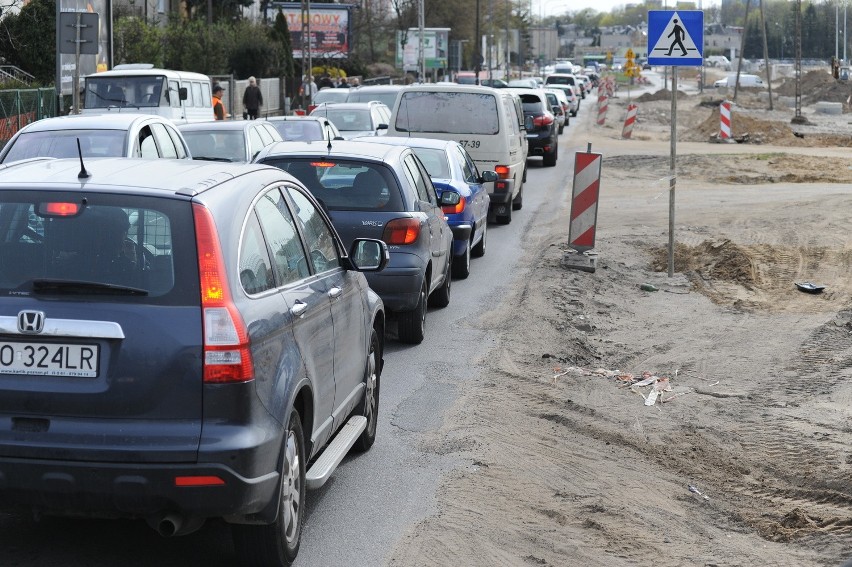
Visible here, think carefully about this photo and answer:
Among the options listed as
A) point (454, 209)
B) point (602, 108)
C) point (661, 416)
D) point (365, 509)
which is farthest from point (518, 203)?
point (602, 108)

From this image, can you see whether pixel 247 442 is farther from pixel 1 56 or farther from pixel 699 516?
pixel 1 56

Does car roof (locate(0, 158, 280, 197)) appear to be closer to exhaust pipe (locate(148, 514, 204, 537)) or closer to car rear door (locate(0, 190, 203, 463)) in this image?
car rear door (locate(0, 190, 203, 463))

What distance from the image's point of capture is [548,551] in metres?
5.82

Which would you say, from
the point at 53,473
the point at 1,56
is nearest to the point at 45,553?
the point at 53,473

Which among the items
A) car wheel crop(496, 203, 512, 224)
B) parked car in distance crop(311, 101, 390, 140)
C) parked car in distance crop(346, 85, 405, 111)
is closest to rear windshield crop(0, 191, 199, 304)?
car wheel crop(496, 203, 512, 224)

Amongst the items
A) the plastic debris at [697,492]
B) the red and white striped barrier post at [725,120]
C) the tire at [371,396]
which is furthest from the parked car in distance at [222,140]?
the red and white striped barrier post at [725,120]

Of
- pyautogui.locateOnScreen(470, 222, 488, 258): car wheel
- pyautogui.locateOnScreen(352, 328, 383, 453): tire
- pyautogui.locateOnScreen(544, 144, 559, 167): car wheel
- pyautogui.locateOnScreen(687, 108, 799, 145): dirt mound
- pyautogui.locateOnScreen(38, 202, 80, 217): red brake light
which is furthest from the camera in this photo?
pyautogui.locateOnScreen(687, 108, 799, 145): dirt mound

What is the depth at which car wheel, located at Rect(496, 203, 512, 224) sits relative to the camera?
21.0 m

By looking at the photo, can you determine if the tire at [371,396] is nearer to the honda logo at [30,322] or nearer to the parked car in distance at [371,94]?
the honda logo at [30,322]

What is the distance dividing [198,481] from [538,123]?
2838cm

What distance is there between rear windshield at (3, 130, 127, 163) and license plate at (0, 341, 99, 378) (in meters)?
9.67

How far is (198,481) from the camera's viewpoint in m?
4.74

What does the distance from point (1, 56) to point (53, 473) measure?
38.0 m

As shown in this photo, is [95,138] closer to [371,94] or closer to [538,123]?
[371,94]
